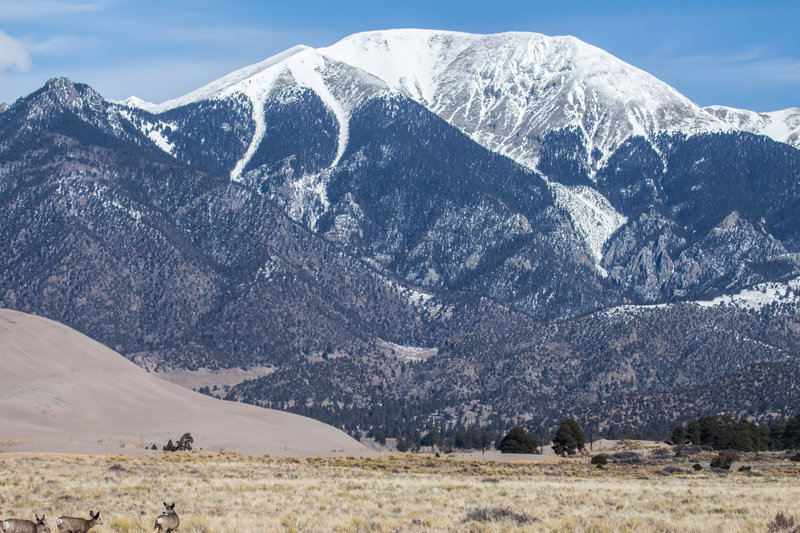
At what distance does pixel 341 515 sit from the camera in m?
37.0

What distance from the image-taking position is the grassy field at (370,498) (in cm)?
3500

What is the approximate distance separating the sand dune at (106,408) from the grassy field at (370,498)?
36.9m

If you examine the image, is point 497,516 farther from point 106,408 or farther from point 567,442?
point 106,408

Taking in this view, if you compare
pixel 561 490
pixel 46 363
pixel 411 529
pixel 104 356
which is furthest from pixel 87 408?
pixel 411 529

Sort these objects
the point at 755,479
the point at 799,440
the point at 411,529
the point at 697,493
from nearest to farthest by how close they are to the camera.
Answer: the point at 411,529, the point at 697,493, the point at 755,479, the point at 799,440

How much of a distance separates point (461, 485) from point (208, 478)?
11.6m

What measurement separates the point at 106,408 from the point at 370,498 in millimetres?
88331

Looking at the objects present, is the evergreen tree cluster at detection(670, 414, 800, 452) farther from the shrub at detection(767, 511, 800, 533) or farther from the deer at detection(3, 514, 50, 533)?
the deer at detection(3, 514, 50, 533)

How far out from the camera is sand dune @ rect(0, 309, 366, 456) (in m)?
108

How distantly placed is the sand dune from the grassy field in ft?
121

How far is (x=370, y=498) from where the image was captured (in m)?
42.5

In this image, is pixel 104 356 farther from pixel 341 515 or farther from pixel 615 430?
pixel 341 515

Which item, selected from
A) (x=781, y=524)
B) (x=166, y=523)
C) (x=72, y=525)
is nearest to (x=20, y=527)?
(x=72, y=525)

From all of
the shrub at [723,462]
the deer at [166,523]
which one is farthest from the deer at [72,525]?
the shrub at [723,462]
